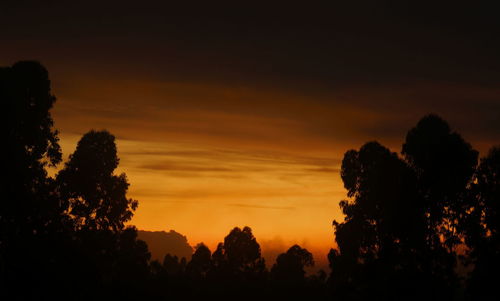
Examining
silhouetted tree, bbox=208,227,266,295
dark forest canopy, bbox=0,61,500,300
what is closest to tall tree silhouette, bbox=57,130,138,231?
dark forest canopy, bbox=0,61,500,300

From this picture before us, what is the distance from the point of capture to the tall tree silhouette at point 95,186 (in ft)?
146

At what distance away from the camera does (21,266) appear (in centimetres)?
3475

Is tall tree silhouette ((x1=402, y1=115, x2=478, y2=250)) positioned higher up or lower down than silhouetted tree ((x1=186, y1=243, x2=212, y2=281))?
higher up

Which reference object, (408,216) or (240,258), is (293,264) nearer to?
(240,258)

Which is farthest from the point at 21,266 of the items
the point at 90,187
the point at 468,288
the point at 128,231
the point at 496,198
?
the point at 496,198

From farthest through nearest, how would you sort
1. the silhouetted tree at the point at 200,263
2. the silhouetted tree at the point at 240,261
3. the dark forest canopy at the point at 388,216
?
the silhouetted tree at the point at 200,263 < the silhouetted tree at the point at 240,261 < the dark forest canopy at the point at 388,216

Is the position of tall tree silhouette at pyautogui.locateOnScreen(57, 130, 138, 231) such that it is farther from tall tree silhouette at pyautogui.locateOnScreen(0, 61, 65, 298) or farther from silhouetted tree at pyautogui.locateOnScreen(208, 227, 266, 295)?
silhouetted tree at pyautogui.locateOnScreen(208, 227, 266, 295)

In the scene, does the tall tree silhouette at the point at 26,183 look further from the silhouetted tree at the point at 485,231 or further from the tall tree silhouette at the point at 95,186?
the silhouetted tree at the point at 485,231

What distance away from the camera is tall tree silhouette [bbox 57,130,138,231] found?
146 ft

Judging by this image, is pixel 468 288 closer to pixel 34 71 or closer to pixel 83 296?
pixel 83 296

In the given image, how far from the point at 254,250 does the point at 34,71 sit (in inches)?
2848

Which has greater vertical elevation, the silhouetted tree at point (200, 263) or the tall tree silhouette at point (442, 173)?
the tall tree silhouette at point (442, 173)

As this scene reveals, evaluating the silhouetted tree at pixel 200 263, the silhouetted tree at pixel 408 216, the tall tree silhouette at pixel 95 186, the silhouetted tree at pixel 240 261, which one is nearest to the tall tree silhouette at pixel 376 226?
the silhouetted tree at pixel 408 216

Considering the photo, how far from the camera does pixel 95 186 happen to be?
150 feet
